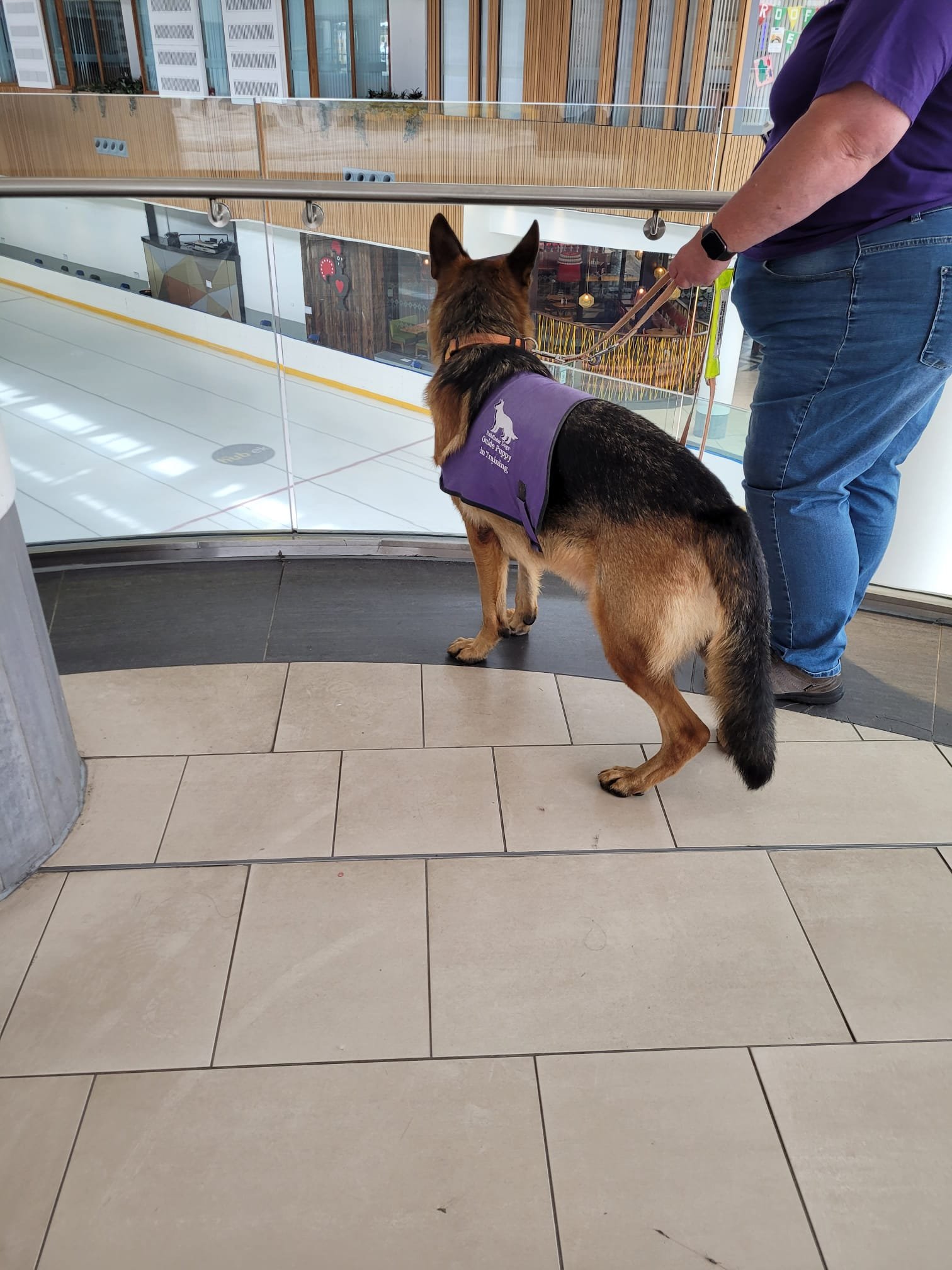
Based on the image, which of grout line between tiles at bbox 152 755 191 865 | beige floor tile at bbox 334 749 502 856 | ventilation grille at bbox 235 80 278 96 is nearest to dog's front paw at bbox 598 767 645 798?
beige floor tile at bbox 334 749 502 856

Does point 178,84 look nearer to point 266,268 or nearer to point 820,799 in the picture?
point 266,268

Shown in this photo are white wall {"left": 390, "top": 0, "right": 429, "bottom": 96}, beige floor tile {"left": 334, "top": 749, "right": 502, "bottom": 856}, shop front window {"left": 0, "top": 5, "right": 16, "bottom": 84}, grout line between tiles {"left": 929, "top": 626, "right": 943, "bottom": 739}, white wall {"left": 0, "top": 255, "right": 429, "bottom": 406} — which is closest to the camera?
beige floor tile {"left": 334, "top": 749, "right": 502, "bottom": 856}

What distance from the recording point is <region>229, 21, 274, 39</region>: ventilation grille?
13.6 metres

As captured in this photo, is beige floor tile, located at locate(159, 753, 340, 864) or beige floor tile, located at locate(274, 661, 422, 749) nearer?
beige floor tile, located at locate(159, 753, 340, 864)

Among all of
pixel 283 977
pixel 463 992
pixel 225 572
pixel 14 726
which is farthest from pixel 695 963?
pixel 225 572

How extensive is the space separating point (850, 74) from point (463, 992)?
1.76m

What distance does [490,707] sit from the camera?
7.44ft

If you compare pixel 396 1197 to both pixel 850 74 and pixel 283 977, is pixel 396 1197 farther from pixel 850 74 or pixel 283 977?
pixel 850 74

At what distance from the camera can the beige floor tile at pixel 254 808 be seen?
1.82 metres

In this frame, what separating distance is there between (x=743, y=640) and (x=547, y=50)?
13.4 meters

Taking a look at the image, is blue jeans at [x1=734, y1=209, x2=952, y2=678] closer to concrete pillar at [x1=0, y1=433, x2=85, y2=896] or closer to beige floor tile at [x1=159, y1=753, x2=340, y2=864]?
beige floor tile at [x1=159, y1=753, x2=340, y2=864]

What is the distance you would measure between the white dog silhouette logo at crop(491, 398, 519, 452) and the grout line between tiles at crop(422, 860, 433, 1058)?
968 mm

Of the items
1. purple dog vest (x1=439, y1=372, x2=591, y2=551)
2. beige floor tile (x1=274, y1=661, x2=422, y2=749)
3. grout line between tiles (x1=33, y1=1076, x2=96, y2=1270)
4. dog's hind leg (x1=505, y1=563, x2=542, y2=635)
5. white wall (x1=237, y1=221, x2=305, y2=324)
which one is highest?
white wall (x1=237, y1=221, x2=305, y2=324)

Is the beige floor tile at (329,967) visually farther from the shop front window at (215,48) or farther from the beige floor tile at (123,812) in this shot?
the shop front window at (215,48)
